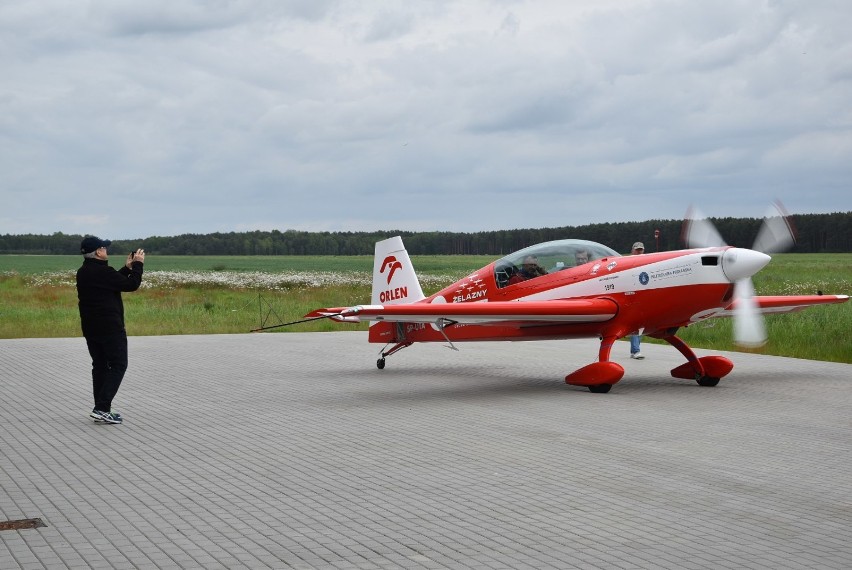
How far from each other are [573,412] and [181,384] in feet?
18.8

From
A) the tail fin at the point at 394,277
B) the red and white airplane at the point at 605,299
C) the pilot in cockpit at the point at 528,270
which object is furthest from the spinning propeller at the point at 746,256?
the tail fin at the point at 394,277

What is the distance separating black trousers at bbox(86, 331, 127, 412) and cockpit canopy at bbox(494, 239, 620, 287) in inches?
228

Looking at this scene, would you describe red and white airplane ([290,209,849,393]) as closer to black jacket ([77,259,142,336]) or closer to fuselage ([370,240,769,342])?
fuselage ([370,240,769,342])

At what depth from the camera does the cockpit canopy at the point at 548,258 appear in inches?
528

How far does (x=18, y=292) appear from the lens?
40.8 m

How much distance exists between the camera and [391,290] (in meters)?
15.6

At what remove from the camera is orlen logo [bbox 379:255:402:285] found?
15586mm

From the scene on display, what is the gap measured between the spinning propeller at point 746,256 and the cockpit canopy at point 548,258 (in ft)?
3.63

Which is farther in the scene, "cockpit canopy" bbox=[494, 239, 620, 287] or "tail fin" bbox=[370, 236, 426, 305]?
"tail fin" bbox=[370, 236, 426, 305]

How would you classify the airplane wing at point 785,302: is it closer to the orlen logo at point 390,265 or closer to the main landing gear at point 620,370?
the main landing gear at point 620,370

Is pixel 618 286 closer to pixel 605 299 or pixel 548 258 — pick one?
pixel 605 299

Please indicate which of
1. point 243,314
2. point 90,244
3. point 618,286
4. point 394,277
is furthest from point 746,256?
point 243,314

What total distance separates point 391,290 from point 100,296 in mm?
6473

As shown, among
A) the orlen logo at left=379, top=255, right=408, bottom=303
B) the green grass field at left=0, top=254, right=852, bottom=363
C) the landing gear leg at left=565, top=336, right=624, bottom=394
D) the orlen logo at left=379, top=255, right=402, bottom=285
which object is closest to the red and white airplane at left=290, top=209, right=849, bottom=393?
the landing gear leg at left=565, top=336, right=624, bottom=394
